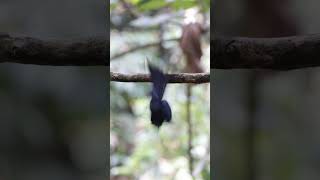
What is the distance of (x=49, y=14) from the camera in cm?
86

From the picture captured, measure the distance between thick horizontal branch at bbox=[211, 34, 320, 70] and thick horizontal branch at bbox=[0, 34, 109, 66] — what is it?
246 millimetres

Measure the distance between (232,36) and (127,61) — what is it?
0.23 m

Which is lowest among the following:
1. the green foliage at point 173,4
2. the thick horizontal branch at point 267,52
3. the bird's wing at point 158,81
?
the bird's wing at point 158,81

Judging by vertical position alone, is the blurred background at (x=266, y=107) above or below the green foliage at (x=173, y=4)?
below

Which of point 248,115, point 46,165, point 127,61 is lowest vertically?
point 46,165

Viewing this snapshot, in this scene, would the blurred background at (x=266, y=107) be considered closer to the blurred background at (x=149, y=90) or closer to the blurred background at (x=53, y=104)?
the blurred background at (x=149, y=90)

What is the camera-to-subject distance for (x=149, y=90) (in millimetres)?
905

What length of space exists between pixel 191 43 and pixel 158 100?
0.48 feet

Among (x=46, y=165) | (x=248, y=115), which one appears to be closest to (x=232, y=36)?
(x=248, y=115)

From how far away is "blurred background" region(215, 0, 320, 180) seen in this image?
2.93ft

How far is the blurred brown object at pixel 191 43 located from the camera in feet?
2.99

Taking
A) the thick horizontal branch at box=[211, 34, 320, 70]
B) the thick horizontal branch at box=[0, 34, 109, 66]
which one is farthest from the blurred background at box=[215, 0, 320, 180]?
the thick horizontal branch at box=[0, 34, 109, 66]

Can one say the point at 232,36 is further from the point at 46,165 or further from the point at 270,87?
the point at 46,165

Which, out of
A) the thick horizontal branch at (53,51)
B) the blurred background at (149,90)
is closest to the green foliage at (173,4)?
the blurred background at (149,90)
